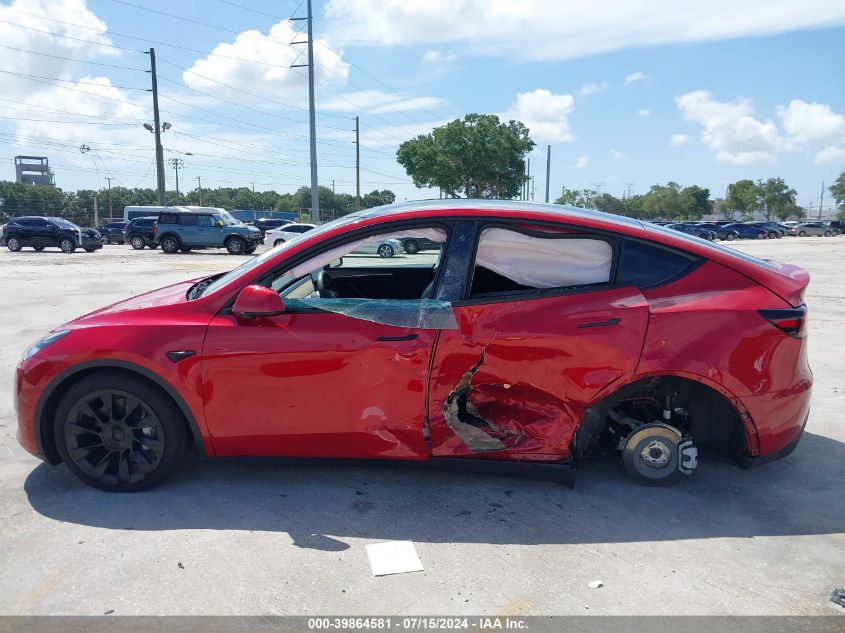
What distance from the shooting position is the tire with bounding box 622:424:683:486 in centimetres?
368

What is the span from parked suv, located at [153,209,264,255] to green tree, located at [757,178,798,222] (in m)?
87.5

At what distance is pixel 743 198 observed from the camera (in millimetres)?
96125

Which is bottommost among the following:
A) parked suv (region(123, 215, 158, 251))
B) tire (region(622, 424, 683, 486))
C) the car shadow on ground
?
the car shadow on ground

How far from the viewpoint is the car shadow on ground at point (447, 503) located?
328 cm

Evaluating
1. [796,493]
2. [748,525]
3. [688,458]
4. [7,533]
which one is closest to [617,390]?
[688,458]

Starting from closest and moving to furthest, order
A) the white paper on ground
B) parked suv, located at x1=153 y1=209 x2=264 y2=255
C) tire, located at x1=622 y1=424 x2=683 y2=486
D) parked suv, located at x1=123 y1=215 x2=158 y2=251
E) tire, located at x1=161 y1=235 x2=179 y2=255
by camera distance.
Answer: the white paper on ground, tire, located at x1=622 y1=424 x2=683 y2=486, parked suv, located at x1=153 y1=209 x2=264 y2=255, tire, located at x1=161 y1=235 x2=179 y2=255, parked suv, located at x1=123 y1=215 x2=158 y2=251

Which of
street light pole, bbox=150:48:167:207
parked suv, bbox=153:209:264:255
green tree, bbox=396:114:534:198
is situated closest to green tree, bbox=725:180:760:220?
green tree, bbox=396:114:534:198

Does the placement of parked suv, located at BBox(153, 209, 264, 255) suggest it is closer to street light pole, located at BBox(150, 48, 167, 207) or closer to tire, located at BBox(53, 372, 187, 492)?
street light pole, located at BBox(150, 48, 167, 207)

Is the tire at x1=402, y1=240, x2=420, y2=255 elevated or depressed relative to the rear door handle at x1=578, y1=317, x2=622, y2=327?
elevated

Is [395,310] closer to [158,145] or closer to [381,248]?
[381,248]

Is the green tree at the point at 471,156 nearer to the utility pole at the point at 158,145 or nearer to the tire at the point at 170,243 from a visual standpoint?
the utility pole at the point at 158,145

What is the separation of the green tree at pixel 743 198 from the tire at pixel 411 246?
341 feet

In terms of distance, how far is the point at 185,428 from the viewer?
11.8ft

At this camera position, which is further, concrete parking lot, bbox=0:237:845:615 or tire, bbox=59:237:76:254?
tire, bbox=59:237:76:254
